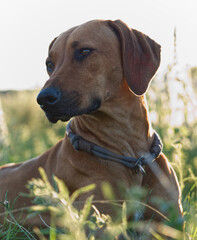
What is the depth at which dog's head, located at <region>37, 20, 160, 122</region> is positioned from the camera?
2510 millimetres

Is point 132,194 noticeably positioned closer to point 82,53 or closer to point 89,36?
point 82,53

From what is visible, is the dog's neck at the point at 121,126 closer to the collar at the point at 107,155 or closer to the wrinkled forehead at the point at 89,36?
the collar at the point at 107,155

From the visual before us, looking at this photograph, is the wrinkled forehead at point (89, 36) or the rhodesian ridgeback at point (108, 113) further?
the wrinkled forehead at point (89, 36)

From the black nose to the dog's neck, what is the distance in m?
0.43

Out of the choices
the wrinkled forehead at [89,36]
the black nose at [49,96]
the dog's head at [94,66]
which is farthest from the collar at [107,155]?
the wrinkled forehead at [89,36]

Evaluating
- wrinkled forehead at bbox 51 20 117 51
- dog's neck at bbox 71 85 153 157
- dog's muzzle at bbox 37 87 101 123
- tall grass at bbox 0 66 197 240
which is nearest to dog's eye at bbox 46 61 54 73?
wrinkled forehead at bbox 51 20 117 51

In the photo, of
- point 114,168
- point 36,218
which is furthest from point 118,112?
point 36,218

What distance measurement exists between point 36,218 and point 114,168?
0.78 metres

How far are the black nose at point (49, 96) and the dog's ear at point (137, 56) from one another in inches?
21.7

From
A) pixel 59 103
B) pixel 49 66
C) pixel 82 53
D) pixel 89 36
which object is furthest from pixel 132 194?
pixel 49 66

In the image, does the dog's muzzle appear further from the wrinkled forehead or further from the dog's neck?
the wrinkled forehead

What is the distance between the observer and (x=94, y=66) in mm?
2689

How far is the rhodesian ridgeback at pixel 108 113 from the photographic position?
2627 millimetres

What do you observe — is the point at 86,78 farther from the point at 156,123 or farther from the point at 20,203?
the point at 156,123
